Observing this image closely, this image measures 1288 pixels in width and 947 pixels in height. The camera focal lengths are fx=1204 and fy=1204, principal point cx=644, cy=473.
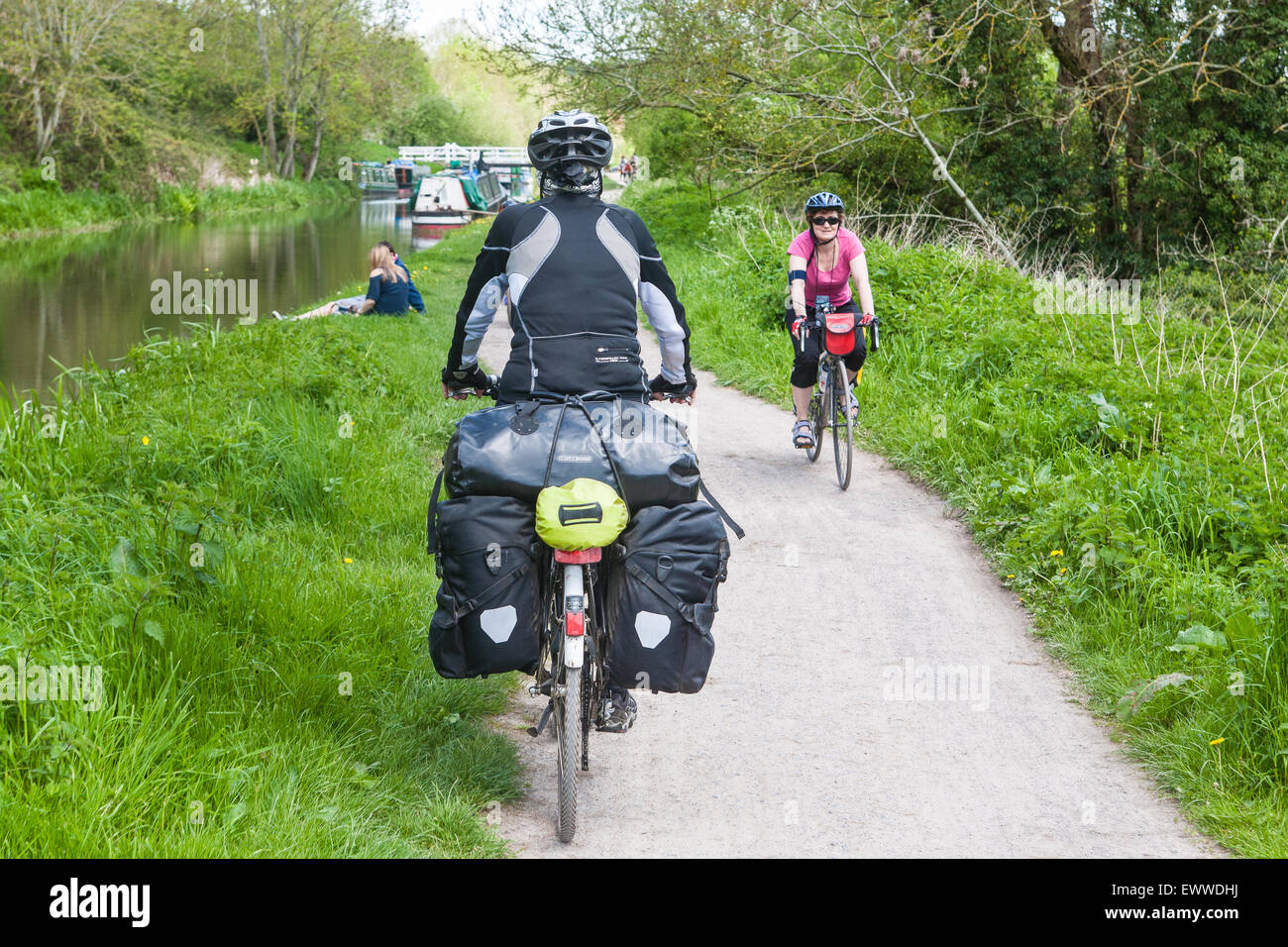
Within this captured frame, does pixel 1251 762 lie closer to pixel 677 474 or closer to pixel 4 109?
pixel 677 474

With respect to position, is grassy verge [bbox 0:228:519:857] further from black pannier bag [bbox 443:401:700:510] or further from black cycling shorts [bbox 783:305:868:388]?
black cycling shorts [bbox 783:305:868:388]

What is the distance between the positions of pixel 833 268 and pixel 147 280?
19.3 m

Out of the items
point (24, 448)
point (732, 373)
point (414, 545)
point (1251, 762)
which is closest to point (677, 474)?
point (1251, 762)

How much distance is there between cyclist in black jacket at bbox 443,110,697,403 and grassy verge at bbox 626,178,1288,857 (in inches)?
Answer: 99.1

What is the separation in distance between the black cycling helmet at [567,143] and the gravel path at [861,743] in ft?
7.01

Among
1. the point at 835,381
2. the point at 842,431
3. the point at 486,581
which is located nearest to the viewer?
the point at 486,581

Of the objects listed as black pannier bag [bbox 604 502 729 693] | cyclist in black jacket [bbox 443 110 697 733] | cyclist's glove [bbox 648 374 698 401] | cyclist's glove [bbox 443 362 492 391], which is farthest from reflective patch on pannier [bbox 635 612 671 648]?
cyclist's glove [bbox 443 362 492 391]

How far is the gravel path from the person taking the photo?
3.91 m

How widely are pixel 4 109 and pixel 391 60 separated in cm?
2850

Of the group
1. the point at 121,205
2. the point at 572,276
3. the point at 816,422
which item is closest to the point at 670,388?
the point at 572,276

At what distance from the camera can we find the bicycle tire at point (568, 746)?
3674 mm

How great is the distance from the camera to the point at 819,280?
8641 mm

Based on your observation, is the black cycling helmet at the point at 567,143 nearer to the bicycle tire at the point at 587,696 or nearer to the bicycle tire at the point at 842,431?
the bicycle tire at the point at 587,696

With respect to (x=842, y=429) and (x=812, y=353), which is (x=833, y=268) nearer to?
(x=812, y=353)
